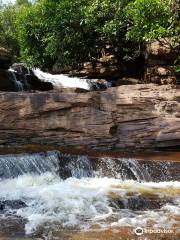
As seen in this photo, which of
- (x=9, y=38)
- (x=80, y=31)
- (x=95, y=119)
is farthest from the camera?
(x=9, y=38)

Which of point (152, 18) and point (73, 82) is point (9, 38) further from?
point (152, 18)

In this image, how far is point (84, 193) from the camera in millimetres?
10188

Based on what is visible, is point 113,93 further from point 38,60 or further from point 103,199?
point 38,60

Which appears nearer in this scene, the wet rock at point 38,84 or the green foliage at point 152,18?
the green foliage at point 152,18

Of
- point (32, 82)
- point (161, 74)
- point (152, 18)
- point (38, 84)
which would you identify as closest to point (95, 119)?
point (152, 18)

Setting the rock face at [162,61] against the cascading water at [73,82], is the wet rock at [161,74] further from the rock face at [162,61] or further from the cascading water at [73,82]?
the cascading water at [73,82]

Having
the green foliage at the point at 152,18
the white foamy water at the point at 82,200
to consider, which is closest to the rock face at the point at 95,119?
the green foliage at the point at 152,18

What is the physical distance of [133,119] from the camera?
14859mm

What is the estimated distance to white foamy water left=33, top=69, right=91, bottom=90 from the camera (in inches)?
819

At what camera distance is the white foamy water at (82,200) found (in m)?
8.41

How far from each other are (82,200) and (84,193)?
0.55m

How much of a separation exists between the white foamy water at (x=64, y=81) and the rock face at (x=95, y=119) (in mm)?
5744

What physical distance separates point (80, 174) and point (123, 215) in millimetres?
3346

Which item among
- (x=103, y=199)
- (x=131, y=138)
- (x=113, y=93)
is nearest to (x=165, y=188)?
(x=103, y=199)
